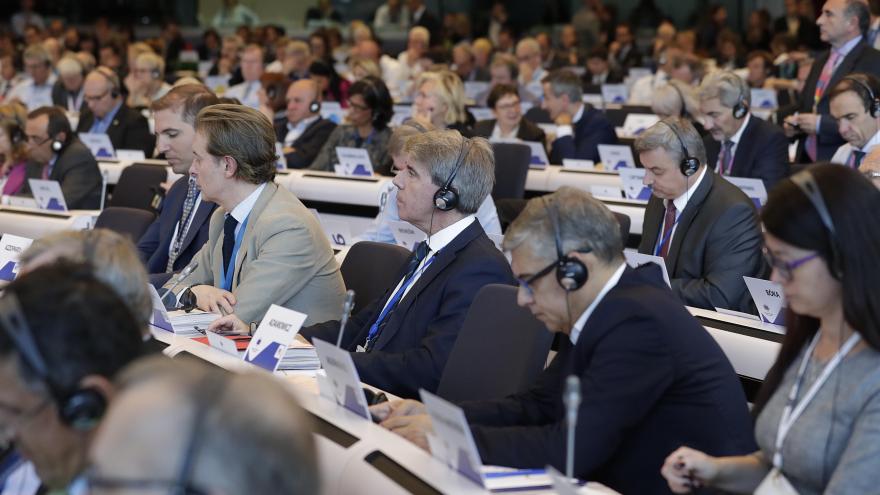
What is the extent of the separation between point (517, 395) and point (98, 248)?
40.6 inches

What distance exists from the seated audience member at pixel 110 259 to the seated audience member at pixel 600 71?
1091cm

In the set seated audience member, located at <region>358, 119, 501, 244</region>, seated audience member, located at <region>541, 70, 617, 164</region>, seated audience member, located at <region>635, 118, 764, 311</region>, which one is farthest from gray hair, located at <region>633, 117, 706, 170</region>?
seated audience member, located at <region>541, 70, 617, 164</region>

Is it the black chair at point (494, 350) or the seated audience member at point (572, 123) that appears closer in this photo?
the black chair at point (494, 350)

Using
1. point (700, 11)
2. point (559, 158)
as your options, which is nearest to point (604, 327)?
point (559, 158)

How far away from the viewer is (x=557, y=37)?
16703 millimetres

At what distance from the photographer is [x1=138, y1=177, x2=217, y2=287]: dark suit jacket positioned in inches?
172

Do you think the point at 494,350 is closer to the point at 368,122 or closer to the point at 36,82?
the point at 368,122

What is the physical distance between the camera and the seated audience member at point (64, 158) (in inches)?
250

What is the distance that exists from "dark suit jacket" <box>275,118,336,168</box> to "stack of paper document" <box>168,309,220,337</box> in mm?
4090

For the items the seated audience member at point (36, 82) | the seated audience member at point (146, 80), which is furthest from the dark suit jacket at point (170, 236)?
the seated audience member at point (36, 82)

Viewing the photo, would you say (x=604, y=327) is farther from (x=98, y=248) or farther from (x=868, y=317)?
(x=98, y=248)

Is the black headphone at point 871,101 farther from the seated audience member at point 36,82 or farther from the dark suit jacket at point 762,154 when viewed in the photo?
the seated audience member at point 36,82

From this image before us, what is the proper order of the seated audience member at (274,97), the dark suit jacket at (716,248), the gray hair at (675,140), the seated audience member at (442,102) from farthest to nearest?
the seated audience member at (274,97) < the seated audience member at (442,102) < the gray hair at (675,140) < the dark suit jacket at (716,248)

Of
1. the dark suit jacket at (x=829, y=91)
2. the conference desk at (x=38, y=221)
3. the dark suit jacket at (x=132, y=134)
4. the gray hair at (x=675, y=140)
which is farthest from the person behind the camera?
the dark suit jacket at (x=132, y=134)
